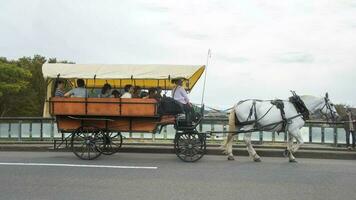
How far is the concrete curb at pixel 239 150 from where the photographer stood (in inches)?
648

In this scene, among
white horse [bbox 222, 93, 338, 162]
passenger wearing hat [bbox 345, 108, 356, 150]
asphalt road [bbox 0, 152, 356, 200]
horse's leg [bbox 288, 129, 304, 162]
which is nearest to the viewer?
asphalt road [bbox 0, 152, 356, 200]

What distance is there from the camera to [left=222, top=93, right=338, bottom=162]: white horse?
1472cm

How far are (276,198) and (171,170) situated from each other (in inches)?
148

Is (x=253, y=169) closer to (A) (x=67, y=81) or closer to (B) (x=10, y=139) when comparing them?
(A) (x=67, y=81)

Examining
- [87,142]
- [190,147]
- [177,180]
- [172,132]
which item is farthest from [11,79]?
[177,180]

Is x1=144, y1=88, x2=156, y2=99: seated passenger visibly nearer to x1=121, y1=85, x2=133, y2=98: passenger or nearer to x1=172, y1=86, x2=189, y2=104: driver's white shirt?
x1=121, y1=85, x2=133, y2=98: passenger

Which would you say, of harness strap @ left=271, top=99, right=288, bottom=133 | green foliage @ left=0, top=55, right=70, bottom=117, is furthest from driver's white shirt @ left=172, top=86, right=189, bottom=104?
green foliage @ left=0, top=55, right=70, bottom=117

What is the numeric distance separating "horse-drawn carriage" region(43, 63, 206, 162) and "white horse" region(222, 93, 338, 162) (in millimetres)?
1472

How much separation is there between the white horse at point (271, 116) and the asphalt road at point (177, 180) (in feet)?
3.31

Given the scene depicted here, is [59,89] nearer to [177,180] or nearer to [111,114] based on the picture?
[111,114]

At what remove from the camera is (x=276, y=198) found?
8938mm

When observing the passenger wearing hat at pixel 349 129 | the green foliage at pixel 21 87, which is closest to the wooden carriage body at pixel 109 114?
the passenger wearing hat at pixel 349 129

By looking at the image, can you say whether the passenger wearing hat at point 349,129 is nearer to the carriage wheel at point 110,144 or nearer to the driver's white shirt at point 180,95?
the driver's white shirt at point 180,95

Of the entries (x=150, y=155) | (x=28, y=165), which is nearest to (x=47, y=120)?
(x=150, y=155)
